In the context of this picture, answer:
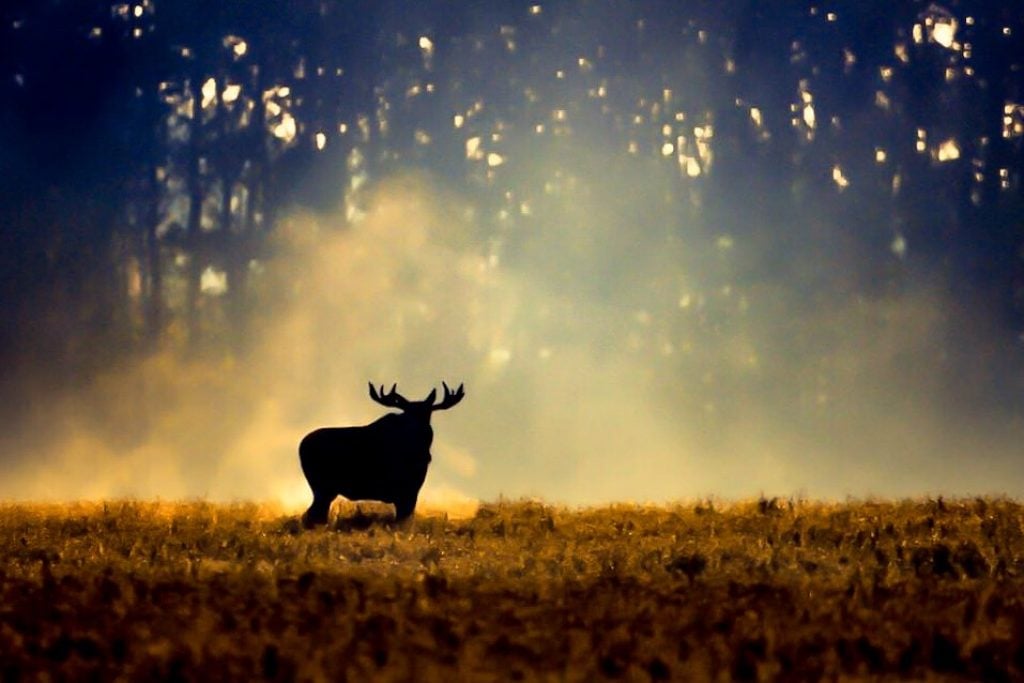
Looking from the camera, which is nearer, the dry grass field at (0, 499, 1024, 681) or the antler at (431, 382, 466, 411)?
the dry grass field at (0, 499, 1024, 681)

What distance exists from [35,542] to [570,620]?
9.19 m

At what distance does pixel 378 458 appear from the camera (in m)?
22.6

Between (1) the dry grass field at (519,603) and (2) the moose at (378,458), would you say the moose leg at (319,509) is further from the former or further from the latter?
(1) the dry grass field at (519,603)

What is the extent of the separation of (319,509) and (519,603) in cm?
1181

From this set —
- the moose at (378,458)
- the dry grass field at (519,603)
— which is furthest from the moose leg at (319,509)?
the dry grass field at (519,603)

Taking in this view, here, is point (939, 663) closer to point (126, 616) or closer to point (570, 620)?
point (570, 620)

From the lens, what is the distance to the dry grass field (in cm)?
861

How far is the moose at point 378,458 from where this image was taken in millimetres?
22359

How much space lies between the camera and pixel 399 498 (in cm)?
2234

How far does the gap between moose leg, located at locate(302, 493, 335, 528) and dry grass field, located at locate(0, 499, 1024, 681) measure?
9.01 ft

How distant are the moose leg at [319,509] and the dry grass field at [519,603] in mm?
2746

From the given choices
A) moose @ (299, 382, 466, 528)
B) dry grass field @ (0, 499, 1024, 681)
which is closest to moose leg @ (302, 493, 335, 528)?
moose @ (299, 382, 466, 528)

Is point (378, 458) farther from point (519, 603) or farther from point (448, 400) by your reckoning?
point (519, 603)

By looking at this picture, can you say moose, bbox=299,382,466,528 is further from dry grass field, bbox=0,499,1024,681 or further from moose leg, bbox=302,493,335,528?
dry grass field, bbox=0,499,1024,681
